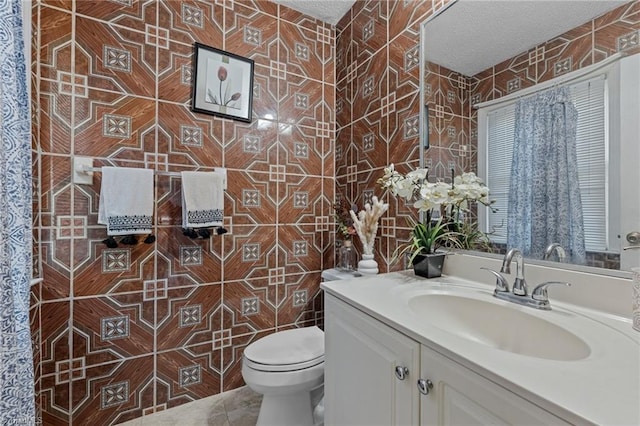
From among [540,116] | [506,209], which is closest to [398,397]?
[506,209]

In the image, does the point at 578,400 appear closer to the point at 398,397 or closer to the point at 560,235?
the point at 398,397

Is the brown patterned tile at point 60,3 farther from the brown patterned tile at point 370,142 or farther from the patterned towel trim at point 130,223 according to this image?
the brown patterned tile at point 370,142

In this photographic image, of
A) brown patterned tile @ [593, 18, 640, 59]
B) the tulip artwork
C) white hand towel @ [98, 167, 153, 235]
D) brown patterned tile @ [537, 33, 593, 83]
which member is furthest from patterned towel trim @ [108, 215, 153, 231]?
brown patterned tile @ [593, 18, 640, 59]

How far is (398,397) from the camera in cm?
74

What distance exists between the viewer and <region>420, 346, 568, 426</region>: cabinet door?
484 millimetres

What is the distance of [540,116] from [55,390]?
2348mm

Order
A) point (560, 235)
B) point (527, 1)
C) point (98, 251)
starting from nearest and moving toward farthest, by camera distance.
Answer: point (560, 235)
point (527, 1)
point (98, 251)

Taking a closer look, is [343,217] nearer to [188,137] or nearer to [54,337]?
[188,137]

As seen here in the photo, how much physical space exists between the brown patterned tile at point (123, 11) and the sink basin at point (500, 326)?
192 centimetres

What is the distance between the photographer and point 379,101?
1715mm

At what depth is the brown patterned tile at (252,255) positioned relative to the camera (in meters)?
1.74

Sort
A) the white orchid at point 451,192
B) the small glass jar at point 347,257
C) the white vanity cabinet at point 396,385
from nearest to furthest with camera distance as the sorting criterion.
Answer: the white vanity cabinet at point 396,385, the white orchid at point 451,192, the small glass jar at point 347,257

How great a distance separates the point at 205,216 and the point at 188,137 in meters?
0.47

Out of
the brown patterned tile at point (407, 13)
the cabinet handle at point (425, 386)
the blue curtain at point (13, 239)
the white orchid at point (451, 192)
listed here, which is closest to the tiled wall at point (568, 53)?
the white orchid at point (451, 192)
